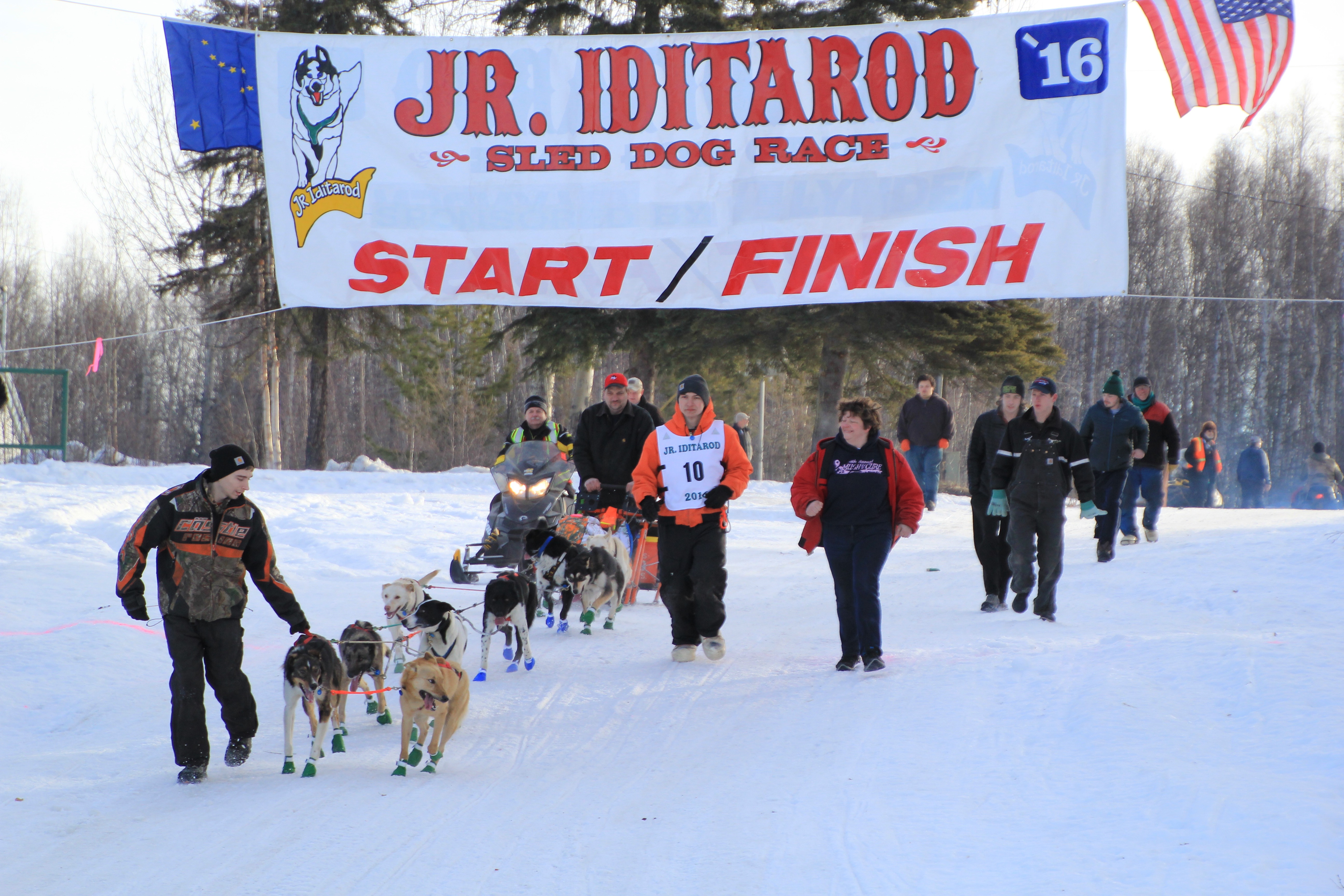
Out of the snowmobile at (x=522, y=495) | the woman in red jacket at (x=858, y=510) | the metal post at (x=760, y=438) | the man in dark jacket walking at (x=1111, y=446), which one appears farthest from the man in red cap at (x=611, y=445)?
the metal post at (x=760, y=438)

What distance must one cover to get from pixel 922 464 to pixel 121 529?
10.8m

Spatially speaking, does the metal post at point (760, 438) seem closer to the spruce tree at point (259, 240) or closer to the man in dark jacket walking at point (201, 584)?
the spruce tree at point (259, 240)

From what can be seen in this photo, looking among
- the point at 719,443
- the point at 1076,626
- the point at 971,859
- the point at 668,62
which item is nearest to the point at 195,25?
the point at 668,62

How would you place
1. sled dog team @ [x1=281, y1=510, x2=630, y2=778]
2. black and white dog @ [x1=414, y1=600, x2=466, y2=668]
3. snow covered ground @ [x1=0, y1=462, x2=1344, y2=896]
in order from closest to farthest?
→ snow covered ground @ [x1=0, y1=462, x2=1344, y2=896]
sled dog team @ [x1=281, y1=510, x2=630, y2=778]
black and white dog @ [x1=414, y1=600, x2=466, y2=668]

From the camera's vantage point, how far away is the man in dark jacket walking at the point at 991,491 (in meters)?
9.03

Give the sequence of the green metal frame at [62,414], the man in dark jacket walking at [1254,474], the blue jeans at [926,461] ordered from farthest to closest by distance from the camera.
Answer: the man in dark jacket walking at [1254,474], the green metal frame at [62,414], the blue jeans at [926,461]

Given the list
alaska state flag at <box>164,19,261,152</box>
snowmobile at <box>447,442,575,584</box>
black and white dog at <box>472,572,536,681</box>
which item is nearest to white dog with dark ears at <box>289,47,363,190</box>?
alaska state flag at <box>164,19,261,152</box>

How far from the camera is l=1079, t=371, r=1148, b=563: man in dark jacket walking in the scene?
436 inches

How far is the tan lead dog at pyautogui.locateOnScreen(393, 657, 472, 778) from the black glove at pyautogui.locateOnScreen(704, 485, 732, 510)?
Result: 94.3 inches

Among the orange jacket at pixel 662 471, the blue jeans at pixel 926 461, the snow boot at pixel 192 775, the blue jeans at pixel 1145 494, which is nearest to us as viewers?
the snow boot at pixel 192 775

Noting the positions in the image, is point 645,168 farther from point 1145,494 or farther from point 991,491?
point 1145,494

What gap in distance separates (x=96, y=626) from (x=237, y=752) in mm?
3493

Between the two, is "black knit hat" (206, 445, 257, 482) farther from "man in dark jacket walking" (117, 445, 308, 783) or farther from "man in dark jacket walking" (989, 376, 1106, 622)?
"man in dark jacket walking" (989, 376, 1106, 622)

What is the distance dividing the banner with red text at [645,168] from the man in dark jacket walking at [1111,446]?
1.30 meters
